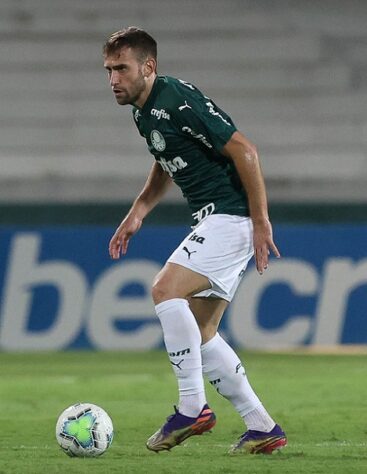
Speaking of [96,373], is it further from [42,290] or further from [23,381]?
[42,290]

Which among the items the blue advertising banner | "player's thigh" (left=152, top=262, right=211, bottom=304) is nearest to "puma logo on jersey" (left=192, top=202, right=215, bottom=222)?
"player's thigh" (left=152, top=262, right=211, bottom=304)

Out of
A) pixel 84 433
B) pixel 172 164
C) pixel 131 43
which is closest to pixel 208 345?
pixel 84 433

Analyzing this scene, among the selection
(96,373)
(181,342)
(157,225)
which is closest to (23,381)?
(96,373)

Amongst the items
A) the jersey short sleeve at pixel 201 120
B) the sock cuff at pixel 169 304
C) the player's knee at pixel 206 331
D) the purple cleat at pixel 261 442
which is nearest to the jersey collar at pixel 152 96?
the jersey short sleeve at pixel 201 120

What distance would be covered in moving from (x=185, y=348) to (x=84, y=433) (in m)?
0.57

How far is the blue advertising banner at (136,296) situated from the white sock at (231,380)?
6.83m

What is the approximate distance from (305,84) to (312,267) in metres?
4.06

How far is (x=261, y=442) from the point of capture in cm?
529

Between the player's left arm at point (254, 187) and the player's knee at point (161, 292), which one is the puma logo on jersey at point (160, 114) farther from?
the player's knee at point (161, 292)

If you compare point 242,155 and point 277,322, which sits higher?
point 242,155

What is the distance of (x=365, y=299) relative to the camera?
1214 cm

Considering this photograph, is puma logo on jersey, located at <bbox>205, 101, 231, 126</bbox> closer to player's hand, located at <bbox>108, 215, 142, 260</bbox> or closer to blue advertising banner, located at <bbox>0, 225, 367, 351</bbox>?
player's hand, located at <bbox>108, 215, 142, 260</bbox>

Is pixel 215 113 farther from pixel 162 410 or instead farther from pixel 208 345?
pixel 162 410

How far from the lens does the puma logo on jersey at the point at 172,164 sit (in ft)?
17.4
